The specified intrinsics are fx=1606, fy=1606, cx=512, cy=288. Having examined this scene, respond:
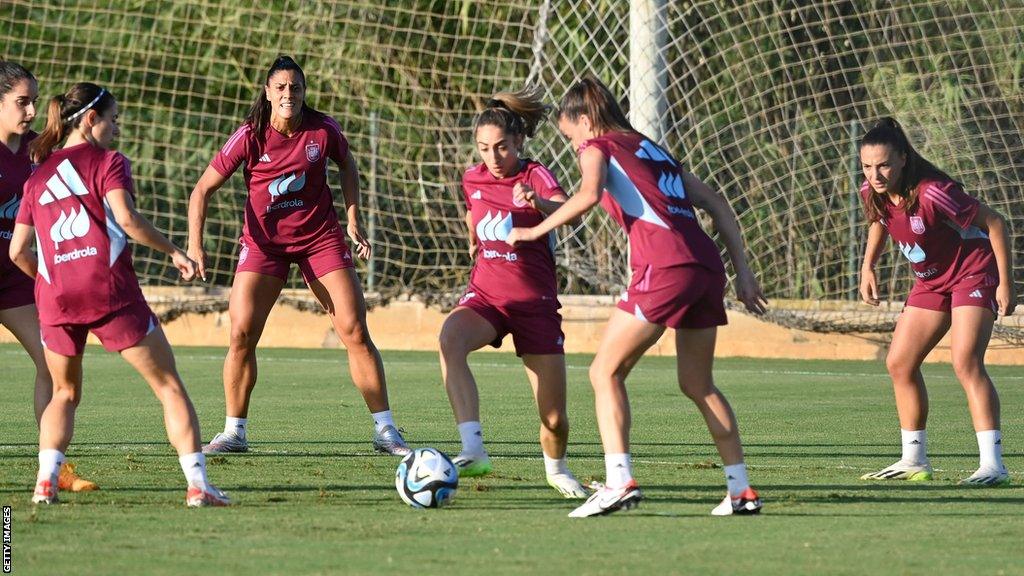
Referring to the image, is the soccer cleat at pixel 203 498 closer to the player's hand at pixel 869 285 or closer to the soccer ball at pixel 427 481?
the soccer ball at pixel 427 481

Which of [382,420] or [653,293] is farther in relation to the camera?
[382,420]

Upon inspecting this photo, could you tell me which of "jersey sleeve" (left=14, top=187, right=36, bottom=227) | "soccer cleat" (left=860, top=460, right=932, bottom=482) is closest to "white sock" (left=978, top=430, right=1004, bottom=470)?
"soccer cleat" (left=860, top=460, right=932, bottom=482)

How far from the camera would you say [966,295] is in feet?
25.4

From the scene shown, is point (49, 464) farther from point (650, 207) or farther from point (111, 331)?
point (650, 207)

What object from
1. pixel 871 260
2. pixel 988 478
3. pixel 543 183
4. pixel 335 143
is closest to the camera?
pixel 543 183

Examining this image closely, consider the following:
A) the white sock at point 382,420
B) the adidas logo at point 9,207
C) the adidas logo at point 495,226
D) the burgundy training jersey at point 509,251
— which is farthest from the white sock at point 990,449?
the adidas logo at point 9,207

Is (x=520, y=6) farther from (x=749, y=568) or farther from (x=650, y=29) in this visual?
(x=749, y=568)

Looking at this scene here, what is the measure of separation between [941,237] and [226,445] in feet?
12.4

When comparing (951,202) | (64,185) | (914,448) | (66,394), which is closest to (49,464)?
(66,394)

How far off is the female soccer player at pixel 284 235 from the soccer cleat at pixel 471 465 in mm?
1131

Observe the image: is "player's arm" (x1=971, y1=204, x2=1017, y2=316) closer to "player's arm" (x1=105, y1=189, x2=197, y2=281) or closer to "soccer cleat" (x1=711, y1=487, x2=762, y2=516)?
"soccer cleat" (x1=711, y1=487, x2=762, y2=516)

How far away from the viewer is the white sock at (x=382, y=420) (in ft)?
27.9

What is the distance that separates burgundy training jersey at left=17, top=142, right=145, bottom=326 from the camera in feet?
20.4

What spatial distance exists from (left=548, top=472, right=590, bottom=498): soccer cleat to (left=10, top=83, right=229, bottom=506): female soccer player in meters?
1.46
